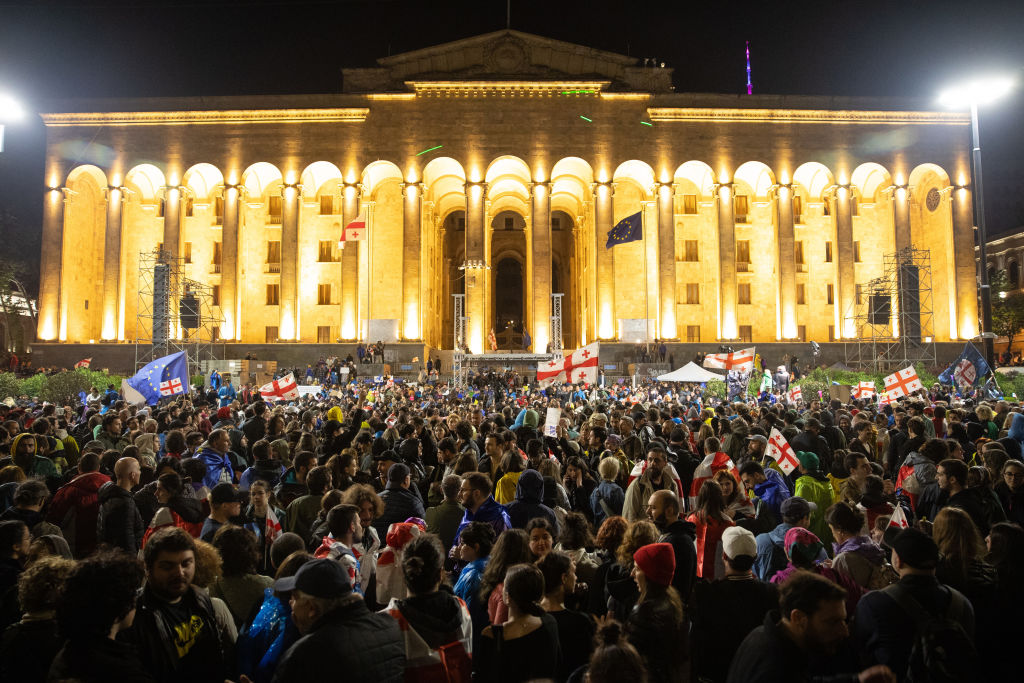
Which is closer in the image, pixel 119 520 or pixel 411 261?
pixel 119 520

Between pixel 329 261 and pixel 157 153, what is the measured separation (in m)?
11.1

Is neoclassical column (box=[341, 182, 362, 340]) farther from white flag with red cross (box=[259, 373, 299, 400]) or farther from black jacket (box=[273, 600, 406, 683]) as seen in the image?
black jacket (box=[273, 600, 406, 683])

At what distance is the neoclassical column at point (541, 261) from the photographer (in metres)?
40.8

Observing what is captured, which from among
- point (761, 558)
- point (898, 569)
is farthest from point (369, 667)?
point (761, 558)

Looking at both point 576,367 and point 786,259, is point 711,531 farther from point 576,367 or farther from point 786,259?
point 786,259

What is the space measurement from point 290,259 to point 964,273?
1494 inches

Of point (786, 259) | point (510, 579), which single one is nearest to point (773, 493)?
point (510, 579)

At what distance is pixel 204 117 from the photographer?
1609 inches

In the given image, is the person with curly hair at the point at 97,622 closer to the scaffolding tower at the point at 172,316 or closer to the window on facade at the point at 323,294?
the scaffolding tower at the point at 172,316

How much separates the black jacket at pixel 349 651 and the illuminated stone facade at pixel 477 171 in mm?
36974

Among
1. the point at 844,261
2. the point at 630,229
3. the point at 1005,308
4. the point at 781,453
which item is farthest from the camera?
the point at 1005,308

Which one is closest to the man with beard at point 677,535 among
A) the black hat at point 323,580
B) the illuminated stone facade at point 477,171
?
the black hat at point 323,580

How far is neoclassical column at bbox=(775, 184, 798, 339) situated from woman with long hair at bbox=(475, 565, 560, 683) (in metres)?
40.3

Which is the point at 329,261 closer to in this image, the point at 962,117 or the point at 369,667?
the point at 962,117
